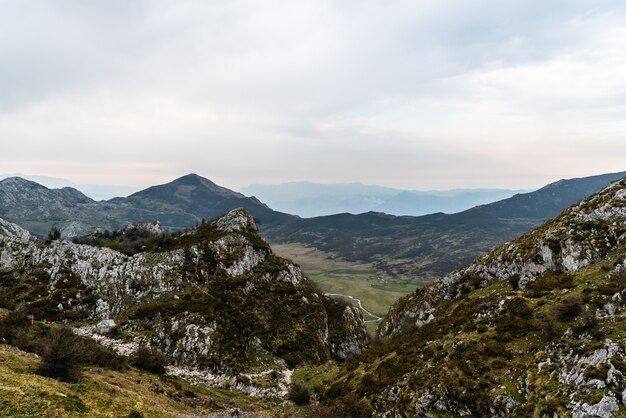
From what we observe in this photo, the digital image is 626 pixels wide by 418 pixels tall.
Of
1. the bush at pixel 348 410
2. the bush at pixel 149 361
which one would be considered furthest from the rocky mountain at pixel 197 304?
the bush at pixel 348 410

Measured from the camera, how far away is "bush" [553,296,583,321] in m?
30.3

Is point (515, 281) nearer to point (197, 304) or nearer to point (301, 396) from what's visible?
point (301, 396)

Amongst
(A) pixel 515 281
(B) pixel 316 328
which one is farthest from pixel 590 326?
(B) pixel 316 328

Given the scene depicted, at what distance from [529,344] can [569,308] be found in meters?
Result: 4.88

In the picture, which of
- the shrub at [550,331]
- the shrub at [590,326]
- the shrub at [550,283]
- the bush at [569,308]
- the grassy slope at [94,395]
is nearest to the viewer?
the grassy slope at [94,395]

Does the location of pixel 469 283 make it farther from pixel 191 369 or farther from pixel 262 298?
pixel 191 369

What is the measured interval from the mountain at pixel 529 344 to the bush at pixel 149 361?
73.9 feet

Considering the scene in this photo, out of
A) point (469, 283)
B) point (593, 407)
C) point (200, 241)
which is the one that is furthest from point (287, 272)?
point (593, 407)

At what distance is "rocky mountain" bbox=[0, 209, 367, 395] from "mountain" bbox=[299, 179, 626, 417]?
14063 mm

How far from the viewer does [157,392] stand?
38.2 meters

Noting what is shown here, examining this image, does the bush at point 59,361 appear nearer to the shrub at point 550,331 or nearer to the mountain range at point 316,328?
the mountain range at point 316,328

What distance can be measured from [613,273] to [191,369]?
57653 mm

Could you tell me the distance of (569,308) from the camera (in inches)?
1198

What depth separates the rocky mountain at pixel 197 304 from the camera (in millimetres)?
57656
